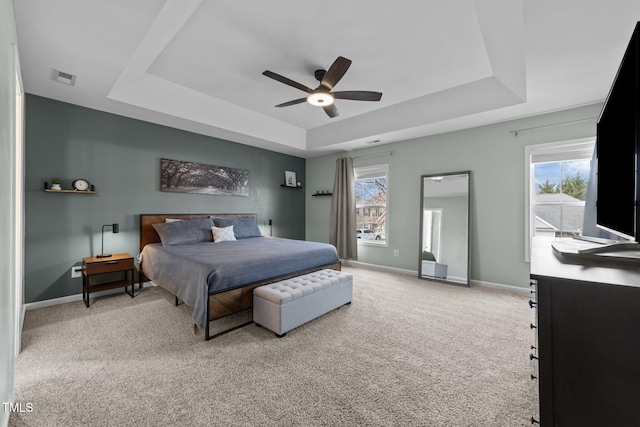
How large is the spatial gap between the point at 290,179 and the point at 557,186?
452 cm

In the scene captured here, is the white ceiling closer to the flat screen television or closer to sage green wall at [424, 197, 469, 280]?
the flat screen television

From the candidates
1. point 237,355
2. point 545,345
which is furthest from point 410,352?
point 545,345

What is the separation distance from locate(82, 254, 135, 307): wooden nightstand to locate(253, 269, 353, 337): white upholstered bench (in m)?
1.91

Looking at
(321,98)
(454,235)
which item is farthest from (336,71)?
(454,235)

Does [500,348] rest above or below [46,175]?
below

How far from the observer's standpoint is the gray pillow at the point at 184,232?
3717 millimetres

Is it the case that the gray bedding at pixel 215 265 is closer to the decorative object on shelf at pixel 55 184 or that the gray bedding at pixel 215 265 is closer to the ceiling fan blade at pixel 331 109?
the decorative object on shelf at pixel 55 184

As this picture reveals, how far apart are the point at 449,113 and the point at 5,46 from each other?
4161 mm

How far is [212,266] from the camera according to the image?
7.96 ft

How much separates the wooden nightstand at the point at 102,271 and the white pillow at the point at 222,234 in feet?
3.54

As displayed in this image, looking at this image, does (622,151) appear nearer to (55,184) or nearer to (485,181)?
(485,181)

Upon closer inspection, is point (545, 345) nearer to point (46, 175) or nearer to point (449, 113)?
point (449, 113)

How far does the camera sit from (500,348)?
2225mm

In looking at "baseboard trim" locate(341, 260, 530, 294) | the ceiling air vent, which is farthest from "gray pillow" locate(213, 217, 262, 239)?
the ceiling air vent
